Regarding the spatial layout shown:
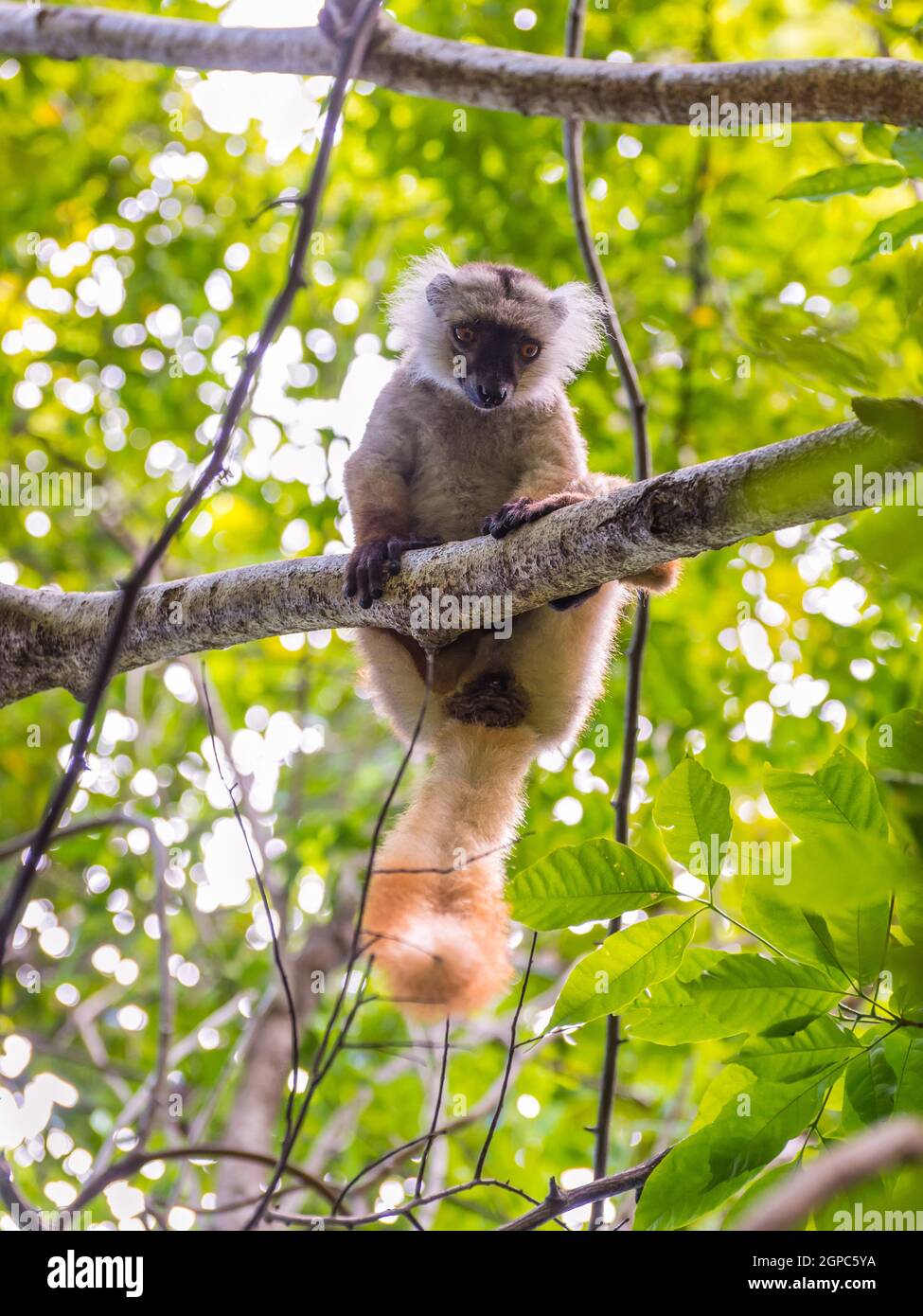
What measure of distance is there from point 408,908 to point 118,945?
4956mm

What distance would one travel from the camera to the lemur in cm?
401

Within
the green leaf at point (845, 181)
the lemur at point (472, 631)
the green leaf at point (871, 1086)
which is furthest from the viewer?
the lemur at point (472, 631)

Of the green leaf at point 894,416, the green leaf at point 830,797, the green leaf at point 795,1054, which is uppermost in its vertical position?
the green leaf at point 894,416

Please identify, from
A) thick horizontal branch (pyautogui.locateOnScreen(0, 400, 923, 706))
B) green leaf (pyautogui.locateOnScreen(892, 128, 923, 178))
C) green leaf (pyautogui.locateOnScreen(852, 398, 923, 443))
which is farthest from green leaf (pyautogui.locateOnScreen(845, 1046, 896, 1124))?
green leaf (pyautogui.locateOnScreen(892, 128, 923, 178))

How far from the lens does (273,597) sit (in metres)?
3.55

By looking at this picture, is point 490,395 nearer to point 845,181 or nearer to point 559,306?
point 559,306

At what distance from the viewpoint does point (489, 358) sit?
5043mm

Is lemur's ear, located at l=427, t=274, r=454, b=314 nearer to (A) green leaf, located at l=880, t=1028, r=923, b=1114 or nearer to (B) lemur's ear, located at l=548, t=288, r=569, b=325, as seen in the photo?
(B) lemur's ear, located at l=548, t=288, r=569, b=325

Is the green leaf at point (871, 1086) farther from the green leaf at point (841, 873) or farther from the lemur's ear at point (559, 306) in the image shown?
the lemur's ear at point (559, 306)

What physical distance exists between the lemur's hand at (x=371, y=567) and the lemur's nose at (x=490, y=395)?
45.5 inches

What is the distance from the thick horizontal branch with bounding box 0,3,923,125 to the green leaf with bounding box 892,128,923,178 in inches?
28.3

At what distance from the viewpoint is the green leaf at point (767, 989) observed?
2176mm

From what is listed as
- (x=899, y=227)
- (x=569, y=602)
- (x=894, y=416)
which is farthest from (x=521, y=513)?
(x=894, y=416)

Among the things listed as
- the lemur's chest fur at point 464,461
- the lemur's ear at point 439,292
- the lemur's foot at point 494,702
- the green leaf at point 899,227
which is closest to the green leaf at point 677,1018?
Answer: the green leaf at point 899,227
